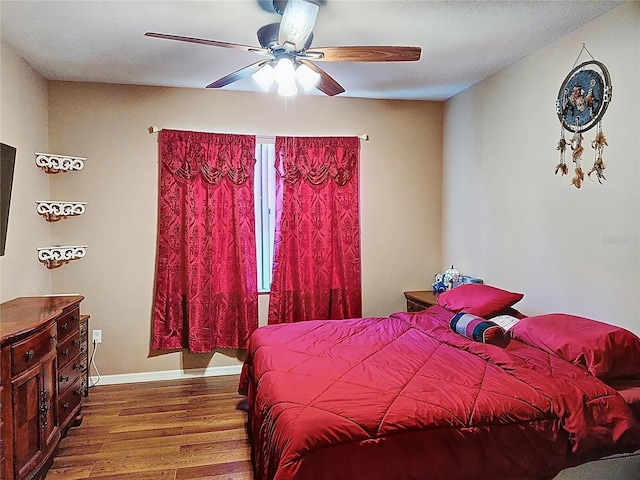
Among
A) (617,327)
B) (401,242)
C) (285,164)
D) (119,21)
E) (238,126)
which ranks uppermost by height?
(119,21)

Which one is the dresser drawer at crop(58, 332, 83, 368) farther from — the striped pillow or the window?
the striped pillow

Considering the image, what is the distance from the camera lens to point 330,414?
1.88 m

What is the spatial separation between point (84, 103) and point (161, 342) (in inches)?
86.3

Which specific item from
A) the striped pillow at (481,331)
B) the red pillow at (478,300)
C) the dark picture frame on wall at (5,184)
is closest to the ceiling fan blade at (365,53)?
the striped pillow at (481,331)

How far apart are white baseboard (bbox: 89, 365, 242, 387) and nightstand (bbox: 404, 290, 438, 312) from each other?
68.9 inches

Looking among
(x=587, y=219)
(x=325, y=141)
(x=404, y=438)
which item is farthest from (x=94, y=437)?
(x=587, y=219)

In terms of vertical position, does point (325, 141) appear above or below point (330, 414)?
above

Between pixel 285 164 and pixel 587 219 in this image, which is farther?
pixel 285 164

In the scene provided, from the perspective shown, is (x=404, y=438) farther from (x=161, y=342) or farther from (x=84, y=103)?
(x=84, y=103)

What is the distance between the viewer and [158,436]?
3049 mm

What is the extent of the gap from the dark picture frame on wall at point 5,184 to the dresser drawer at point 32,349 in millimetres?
650

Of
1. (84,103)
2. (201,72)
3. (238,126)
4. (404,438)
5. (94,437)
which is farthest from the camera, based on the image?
(238,126)

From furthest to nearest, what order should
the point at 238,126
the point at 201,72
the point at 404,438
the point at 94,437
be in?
the point at 238,126 → the point at 201,72 → the point at 94,437 → the point at 404,438

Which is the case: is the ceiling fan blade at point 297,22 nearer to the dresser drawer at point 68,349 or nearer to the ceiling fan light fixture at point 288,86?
the ceiling fan light fixture at point 288,86
